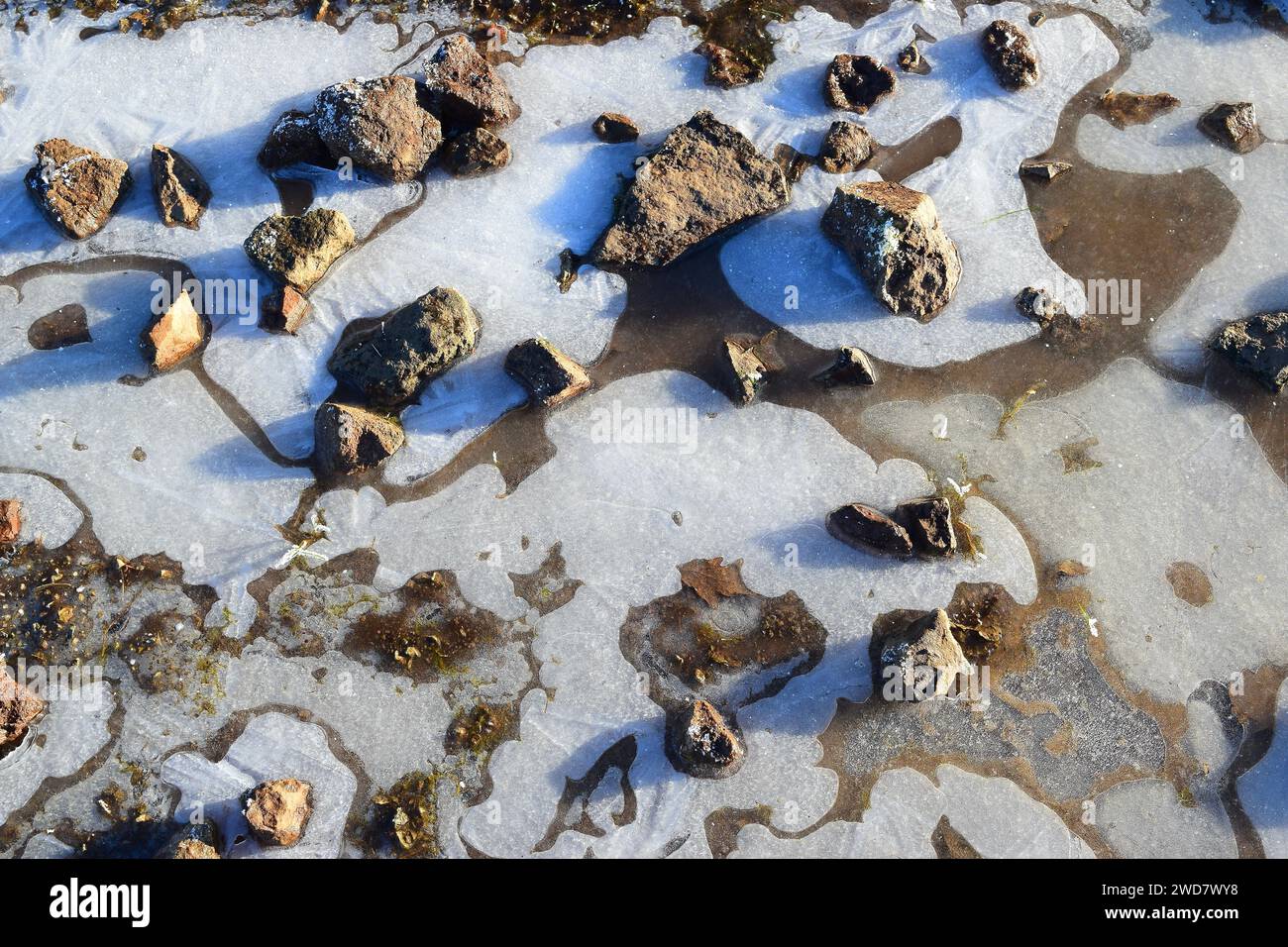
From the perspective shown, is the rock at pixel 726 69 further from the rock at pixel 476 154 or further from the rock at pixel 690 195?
the rock at pixel 476 154

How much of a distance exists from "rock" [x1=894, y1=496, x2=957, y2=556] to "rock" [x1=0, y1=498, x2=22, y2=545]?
7.79 metres

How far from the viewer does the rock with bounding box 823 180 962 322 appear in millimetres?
7902

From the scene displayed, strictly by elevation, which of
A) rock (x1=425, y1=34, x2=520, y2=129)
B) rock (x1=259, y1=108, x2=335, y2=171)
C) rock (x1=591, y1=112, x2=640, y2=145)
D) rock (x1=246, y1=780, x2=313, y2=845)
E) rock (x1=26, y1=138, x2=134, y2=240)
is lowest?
rock (x1=246, y1=780, x2=313, y2=845)

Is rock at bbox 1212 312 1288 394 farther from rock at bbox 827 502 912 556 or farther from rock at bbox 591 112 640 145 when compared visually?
Result: rock at bbox 591 112 640 145

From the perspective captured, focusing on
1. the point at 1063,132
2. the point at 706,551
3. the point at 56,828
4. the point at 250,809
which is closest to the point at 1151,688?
the point at 706,551

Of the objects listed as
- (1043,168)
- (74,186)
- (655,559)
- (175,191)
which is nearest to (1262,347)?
(1043,168)

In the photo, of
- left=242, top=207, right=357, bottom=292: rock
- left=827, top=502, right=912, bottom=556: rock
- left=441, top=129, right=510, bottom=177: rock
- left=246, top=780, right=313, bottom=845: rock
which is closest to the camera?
left=246, top=780, right=313, bottom=845: rock

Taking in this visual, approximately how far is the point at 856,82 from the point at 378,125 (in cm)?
450

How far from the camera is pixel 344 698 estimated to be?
7613 millimetres

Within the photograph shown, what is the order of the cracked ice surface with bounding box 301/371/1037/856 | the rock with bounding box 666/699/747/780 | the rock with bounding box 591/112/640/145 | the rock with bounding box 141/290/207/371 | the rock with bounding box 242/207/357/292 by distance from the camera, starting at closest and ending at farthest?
1. the rock with bounding box 666/699/747/780
2. the cracked ice surface with bounding box 301/371/1037/856
3. the rock with bounding box 141/290/207/371
4. the rock with bounding box 242/207/357/292
5. the rock with bounding box 591/112/640/145

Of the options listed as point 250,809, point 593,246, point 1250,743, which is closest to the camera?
point 250,809

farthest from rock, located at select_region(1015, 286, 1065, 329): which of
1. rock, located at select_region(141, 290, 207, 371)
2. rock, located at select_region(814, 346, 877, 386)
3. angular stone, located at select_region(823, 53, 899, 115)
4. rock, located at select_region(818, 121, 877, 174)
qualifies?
rock, located at select_region(141, 290, 207, 371)

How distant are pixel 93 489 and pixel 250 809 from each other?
3148 mm
